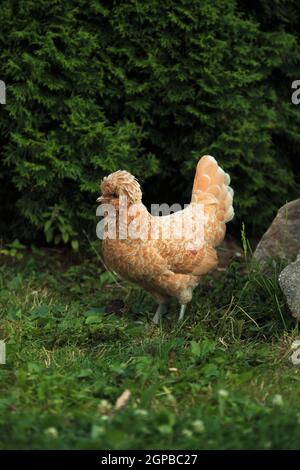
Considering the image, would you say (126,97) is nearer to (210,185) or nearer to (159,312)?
(210,185)

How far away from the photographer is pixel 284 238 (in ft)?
15.6

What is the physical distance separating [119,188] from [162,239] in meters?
0.43

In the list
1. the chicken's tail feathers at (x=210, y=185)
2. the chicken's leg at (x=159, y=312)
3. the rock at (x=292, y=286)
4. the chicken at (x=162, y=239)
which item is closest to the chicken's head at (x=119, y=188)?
the chicken at (x=162, y=239)

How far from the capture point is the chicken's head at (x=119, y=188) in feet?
13.8

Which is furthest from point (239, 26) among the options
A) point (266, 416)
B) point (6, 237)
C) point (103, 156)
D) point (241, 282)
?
point (266, 416)

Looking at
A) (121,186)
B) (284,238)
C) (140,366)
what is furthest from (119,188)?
(284,238)

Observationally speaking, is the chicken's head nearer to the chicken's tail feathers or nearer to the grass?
the chicken's tail feathers

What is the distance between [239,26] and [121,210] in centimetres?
216

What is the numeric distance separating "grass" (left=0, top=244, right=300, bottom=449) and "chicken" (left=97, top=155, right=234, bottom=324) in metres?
0.28

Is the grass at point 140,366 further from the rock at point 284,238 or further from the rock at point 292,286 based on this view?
the rock at point 284,238

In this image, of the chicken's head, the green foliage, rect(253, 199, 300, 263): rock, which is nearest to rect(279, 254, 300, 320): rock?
rect(253, 199, 300, 263): rock

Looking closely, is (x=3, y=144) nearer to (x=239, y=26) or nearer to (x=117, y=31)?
(x=117, y=31)

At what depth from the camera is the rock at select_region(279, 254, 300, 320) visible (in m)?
4.05
